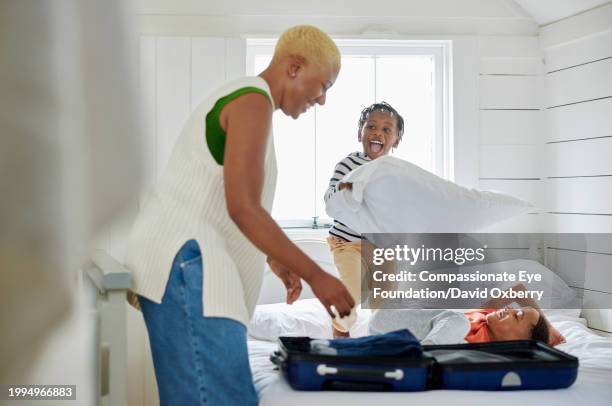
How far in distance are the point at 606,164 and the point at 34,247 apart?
286 cm

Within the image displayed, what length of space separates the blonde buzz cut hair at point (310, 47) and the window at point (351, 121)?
5.76 feet

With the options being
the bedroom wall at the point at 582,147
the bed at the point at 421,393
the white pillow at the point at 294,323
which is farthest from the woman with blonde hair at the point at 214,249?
the bedroom wall at the point at 582,147

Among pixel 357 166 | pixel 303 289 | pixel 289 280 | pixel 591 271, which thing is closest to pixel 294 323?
pixel 303 289

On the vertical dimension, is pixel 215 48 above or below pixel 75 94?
above

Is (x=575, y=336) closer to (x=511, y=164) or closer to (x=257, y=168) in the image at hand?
(x=511, y=164)

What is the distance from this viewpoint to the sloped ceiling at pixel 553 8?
109 inches

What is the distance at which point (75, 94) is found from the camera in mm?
146

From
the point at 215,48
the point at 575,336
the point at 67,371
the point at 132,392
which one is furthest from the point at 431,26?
the point at 67,371

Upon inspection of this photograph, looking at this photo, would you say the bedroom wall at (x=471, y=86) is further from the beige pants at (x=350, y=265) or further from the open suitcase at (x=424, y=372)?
the open suitcase at (x=424, y=372)

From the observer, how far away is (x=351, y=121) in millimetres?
3193

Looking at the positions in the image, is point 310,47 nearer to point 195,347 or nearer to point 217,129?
point 217,129

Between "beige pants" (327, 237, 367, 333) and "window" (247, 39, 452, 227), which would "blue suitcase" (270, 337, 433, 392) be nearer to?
"beige pants" (327, 237, 367, 333)

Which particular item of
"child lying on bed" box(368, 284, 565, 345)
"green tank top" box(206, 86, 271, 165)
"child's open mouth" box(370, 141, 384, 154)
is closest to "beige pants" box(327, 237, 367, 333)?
"child lying on bed" box(368, 284, 565, 345)

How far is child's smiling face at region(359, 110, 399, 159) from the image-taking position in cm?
274
